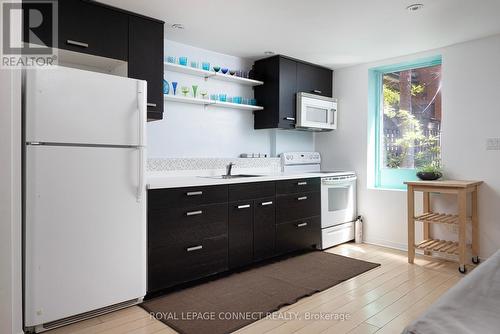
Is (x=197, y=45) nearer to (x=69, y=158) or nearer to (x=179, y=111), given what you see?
(x=179, y=111)

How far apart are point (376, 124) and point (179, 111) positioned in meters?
2.46

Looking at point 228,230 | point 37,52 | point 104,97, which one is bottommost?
point 228,230

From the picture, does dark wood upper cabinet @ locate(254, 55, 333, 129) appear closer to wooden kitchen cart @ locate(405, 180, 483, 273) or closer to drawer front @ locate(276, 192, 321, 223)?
drawer front @ locate(276, 192, 321, 223)

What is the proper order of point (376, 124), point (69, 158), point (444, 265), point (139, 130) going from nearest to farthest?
point (69, 158)
point (139, 130)
point (444, 265)
point (376, 124)

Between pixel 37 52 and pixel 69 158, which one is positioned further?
pixel 37 52

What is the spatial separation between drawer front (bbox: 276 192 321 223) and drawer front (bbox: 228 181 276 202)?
0.17m

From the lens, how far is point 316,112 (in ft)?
14.1

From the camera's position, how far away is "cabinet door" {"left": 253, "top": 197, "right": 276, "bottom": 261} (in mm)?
3293

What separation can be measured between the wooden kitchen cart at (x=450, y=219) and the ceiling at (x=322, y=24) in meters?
1.41

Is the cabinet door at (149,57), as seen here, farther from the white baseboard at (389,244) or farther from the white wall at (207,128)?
the white baseboard at (389,244)

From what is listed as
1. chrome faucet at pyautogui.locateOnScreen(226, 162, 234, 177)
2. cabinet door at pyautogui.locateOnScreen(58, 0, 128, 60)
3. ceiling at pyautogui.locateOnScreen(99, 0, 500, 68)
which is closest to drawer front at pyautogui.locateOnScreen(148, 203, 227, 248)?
chrome faucet at pyautogui.locateOnScreen(226, 162, 234, 177)

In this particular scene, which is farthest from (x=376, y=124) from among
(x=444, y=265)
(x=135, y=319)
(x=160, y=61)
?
(x=135, y=319)

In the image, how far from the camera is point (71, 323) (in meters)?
2.21

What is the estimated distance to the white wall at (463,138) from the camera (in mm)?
3389
